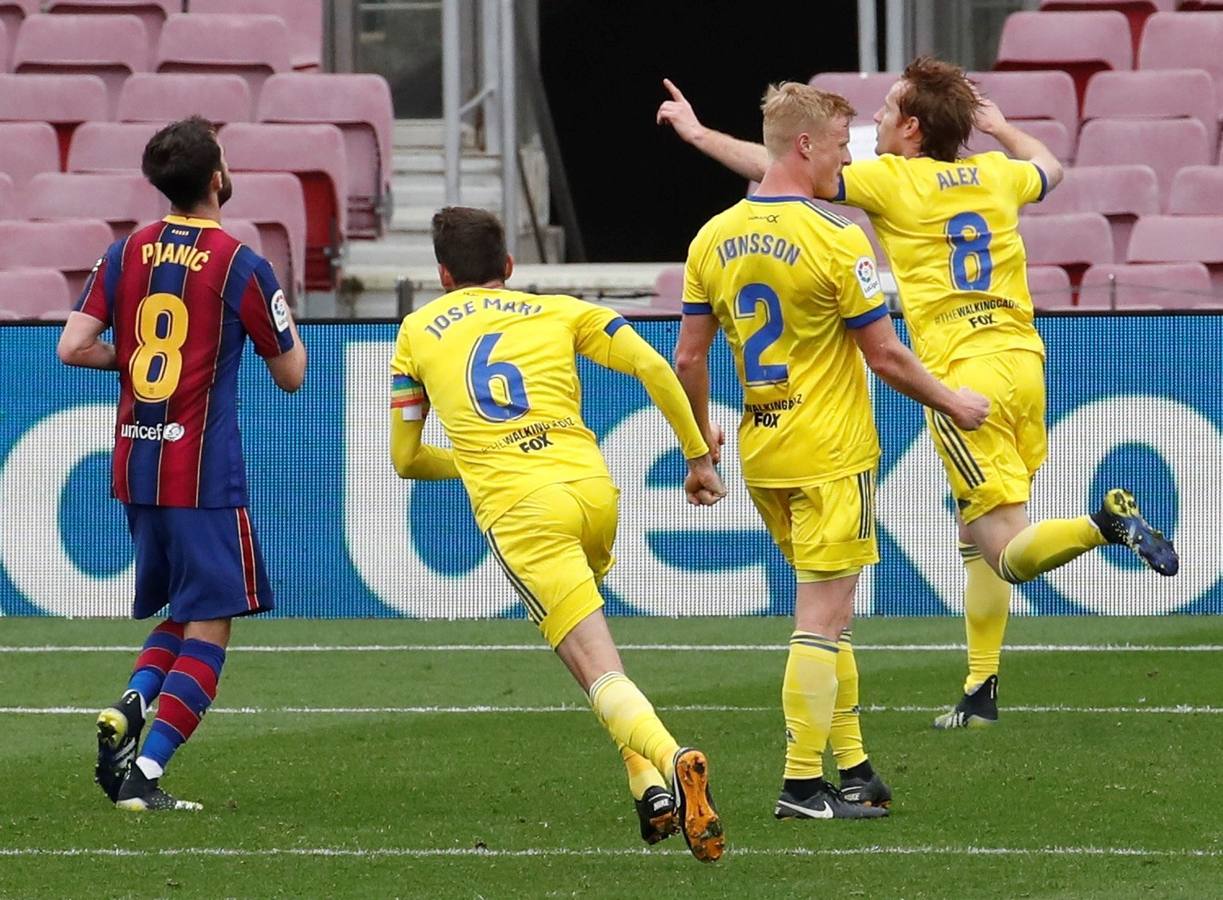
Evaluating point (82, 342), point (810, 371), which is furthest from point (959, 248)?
point (82, 342)

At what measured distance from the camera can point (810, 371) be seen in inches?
229

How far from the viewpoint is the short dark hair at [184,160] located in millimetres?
6219

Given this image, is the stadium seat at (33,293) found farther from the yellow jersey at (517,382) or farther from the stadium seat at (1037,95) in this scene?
the yellow jersey at (517,382)

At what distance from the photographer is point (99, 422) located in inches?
427

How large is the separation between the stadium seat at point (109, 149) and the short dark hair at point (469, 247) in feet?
30.4

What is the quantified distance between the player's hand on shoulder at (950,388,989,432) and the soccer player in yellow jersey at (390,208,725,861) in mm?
684

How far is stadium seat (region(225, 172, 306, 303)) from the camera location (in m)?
13.5

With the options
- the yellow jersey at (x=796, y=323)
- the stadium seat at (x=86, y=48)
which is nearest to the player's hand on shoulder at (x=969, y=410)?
the yellow jersey at (x=796, y=323)

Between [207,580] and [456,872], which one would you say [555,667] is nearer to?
[207,580]

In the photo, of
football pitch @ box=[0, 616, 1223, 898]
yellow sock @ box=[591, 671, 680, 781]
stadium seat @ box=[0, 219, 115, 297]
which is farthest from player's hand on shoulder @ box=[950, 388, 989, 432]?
stadium seat @ box=[0, 219, 115, 297]

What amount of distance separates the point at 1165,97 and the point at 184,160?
966 cm

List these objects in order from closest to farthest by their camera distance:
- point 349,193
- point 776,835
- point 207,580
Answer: point 776,835, point 207,580, point 349,193

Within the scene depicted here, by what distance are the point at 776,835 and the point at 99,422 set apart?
19.5 feet

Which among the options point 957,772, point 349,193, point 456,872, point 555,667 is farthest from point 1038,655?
point 349,193
